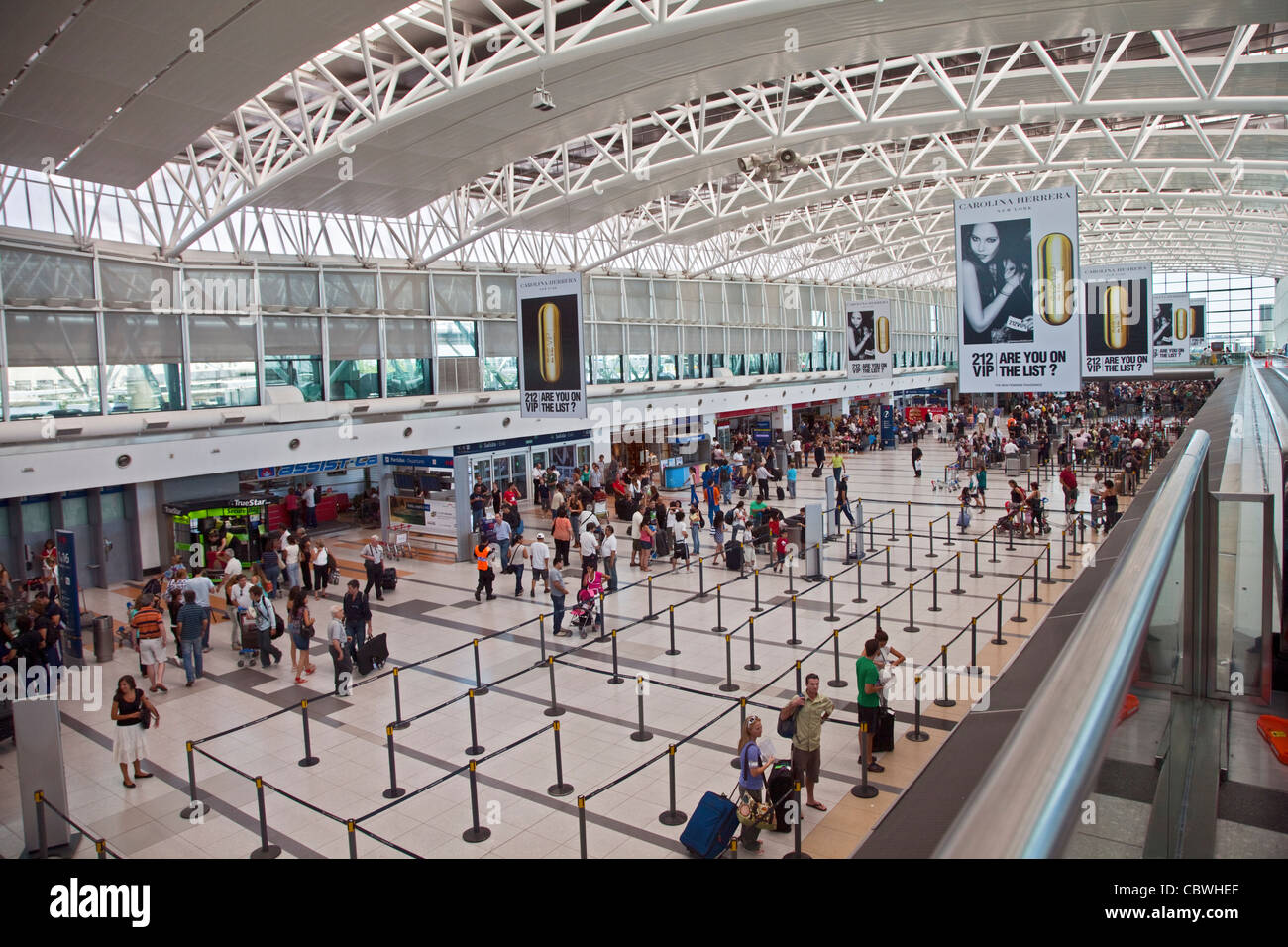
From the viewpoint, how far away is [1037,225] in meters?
12.3

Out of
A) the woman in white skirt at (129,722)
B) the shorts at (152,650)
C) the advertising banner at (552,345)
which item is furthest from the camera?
the advertising banner at (552,345)

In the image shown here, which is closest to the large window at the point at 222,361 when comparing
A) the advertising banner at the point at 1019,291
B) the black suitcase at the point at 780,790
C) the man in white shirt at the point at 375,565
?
the man in white shirt at the point at 375,565

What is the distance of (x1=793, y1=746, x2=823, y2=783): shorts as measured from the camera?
9008 mm

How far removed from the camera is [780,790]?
8.77 m

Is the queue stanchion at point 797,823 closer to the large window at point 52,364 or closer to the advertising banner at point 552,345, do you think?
the advertising banner at point 552,345

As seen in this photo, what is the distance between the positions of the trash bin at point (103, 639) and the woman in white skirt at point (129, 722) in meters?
5.83

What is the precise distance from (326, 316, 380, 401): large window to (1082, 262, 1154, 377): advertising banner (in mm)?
20721

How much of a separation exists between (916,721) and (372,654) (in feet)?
27.9

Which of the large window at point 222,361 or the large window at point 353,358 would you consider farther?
the large window at point 353,358

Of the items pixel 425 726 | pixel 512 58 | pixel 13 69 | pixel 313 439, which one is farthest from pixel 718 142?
pixel 425 726

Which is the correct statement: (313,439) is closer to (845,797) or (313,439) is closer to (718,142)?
(718,142)

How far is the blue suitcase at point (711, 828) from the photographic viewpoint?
8203mm

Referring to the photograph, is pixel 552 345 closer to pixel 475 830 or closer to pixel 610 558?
pixel 610 558
